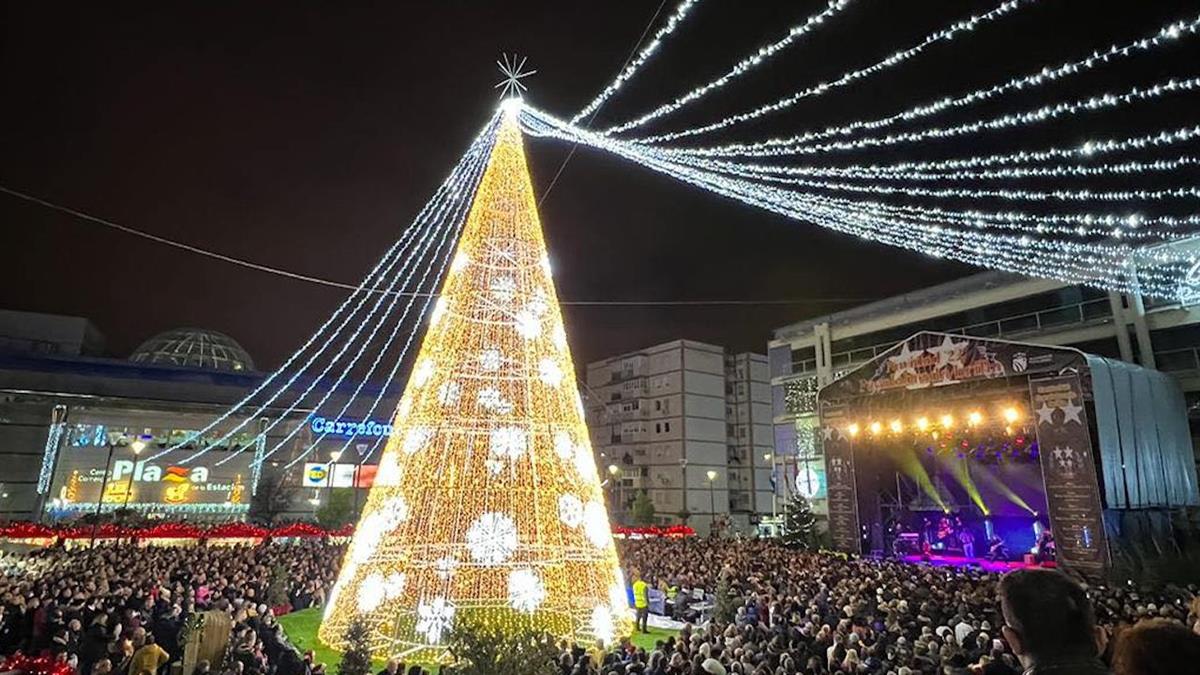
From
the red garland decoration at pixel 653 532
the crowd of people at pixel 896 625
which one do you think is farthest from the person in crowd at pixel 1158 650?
the red garland decoration at pixel 653 532

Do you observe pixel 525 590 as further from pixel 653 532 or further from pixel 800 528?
pixel 653 532

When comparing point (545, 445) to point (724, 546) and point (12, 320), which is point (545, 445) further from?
point (12, 320)

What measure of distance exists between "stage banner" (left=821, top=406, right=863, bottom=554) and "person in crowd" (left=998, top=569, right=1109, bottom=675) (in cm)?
2577

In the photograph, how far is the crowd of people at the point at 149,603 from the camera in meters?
9.05

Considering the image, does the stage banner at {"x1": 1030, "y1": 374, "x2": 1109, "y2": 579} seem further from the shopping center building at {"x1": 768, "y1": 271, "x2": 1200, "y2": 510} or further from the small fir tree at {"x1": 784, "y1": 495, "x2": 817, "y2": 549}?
the small fir tree at {"x1": 784, "y1": 495, "x2": 817, "y2": 549}

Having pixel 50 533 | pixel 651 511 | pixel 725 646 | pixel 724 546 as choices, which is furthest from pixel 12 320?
pixel 725 646

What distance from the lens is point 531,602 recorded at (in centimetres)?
1002

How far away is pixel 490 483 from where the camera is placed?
10453 mm

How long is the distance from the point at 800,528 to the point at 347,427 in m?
30.7

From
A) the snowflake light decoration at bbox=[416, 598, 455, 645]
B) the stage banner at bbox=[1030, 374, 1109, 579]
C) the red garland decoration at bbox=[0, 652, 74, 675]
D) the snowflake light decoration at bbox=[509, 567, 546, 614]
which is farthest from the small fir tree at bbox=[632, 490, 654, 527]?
the red garland decoration at bbox=[0, 652, 74, 675]

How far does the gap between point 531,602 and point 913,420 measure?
66.2 ft

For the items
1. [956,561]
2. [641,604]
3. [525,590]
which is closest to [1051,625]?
[525,590]

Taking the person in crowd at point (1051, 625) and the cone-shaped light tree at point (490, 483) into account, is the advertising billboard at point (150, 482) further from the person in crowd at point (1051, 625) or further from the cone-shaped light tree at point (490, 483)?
the person in crowd at point (1051, 625)

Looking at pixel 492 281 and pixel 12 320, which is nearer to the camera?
pixel 492 281
